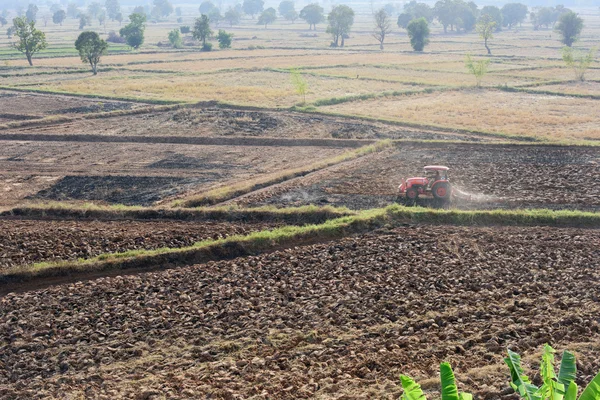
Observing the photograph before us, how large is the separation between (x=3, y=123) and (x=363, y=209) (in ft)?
91.9

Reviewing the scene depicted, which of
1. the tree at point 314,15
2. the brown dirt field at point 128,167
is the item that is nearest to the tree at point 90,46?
the brown dirt field at point 128,167

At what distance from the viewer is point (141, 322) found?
16156 mm

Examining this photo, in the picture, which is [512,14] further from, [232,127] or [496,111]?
[232,127]

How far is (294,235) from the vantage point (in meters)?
22.2

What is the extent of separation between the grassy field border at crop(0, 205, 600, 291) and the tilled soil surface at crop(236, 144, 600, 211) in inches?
55.2

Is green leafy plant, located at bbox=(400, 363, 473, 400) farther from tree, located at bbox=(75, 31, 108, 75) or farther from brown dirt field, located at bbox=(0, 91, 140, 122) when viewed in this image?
tree, located at bbox=(75, 31, 108, 75)

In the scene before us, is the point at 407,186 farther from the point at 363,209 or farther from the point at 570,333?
the point at 570,333

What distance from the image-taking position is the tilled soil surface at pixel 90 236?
2100 cm

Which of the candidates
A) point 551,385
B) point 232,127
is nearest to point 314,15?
point 232,127

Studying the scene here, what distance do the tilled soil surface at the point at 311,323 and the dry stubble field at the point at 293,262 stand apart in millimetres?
51

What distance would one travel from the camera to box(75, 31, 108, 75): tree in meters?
70.3

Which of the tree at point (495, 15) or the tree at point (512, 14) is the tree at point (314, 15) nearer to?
the tree at point (495, 15)

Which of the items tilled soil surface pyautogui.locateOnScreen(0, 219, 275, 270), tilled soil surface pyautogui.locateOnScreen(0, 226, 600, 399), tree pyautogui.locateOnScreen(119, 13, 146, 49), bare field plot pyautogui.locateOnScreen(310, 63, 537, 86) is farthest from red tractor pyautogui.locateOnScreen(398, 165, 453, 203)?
tree pyautogui.locateOnScreen(119, 13, 146, 49)

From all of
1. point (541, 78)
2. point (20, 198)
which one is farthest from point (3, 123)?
point (541, 78)
